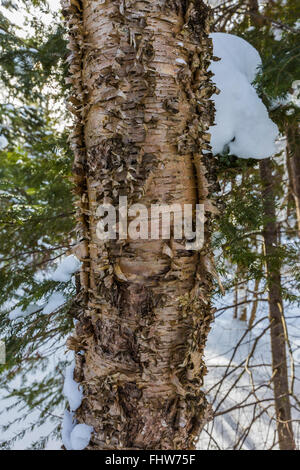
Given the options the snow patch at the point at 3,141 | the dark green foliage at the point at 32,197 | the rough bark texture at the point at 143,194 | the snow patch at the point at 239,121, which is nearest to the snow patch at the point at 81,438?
the rough bark texture at the point at 143,194

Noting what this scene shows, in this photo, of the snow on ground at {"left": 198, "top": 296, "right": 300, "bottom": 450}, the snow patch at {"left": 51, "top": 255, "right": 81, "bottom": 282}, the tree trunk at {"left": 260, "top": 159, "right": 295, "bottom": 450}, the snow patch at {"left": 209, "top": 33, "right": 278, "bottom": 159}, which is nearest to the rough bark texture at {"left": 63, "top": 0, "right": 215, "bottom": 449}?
the snow patch at {"left": 209, "top": 33, "right": 278, "bottom": 159}

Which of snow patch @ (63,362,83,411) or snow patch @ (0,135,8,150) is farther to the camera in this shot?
snow patch @ (0,135,8,150)

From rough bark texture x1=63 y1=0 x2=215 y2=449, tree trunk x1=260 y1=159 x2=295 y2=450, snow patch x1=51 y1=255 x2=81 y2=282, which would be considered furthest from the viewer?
tree trunk x1=260 y1=159 x2=295 y2=450

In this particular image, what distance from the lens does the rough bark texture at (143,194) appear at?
709 millimetres

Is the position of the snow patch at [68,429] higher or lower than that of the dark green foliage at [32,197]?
lower

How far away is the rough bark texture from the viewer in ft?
2.33

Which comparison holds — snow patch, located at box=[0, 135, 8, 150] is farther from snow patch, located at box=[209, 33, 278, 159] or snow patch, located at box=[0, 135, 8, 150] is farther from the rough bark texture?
the rough bark texture

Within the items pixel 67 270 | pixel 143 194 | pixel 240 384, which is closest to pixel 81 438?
pixel 143 194

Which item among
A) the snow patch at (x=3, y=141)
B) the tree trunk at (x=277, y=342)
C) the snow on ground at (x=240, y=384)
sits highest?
the snow patch at (x=3, y=141)

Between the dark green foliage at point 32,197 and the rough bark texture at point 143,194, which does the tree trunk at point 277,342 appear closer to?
the dark green foliage at point 32,197
